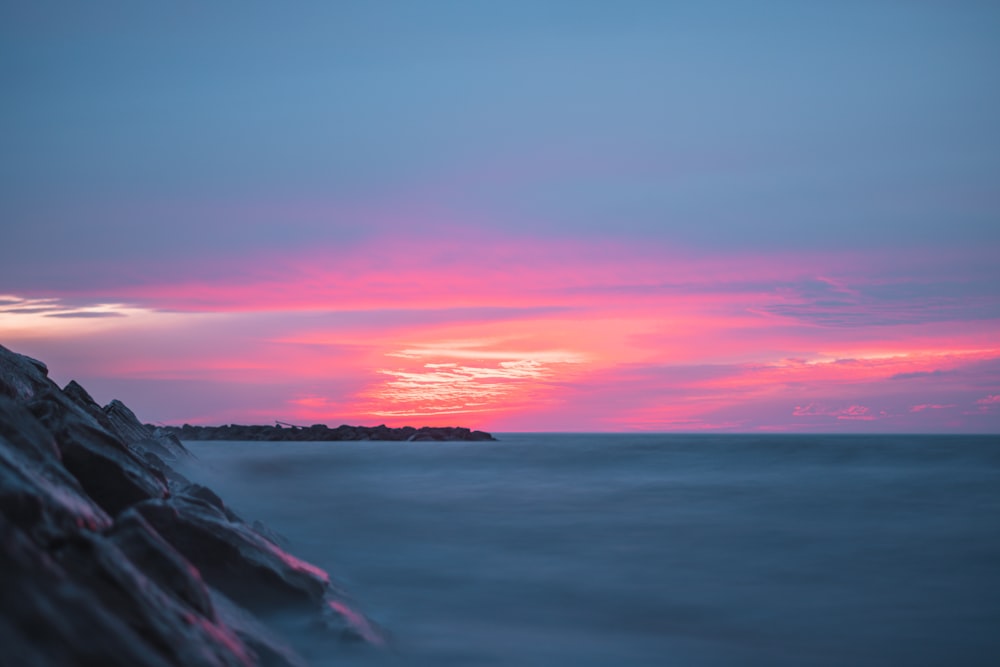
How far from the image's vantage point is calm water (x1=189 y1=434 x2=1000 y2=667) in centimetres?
783

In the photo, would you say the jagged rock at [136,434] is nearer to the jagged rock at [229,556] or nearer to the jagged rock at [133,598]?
the jagged rock at [229,556]

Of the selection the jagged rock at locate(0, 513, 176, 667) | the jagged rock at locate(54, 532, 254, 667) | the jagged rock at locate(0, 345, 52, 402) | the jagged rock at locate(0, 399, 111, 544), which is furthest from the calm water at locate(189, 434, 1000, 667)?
the jagged rock at locate(0, 345, 52, 402)

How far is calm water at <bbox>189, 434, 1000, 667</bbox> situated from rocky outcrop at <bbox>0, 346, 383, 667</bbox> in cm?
78

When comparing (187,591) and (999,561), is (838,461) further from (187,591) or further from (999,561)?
(187,591)

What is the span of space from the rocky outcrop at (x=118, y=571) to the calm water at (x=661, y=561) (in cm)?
78

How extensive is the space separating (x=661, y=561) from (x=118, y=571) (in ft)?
31.6

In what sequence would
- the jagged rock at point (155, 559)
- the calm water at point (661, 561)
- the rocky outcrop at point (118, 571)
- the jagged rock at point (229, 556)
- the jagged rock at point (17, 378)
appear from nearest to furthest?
the rocky outcrop at point (118, 571), the jagged rock at point (155, 559), the jagged rock at point (229, 556), the jagged rock at point (17, 378), the calm water at point (661, 561)

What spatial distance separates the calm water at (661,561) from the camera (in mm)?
7828

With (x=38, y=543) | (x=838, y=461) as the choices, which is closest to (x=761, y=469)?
(x=838, y=461)

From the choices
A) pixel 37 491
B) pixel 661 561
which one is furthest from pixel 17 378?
pixel 661 561

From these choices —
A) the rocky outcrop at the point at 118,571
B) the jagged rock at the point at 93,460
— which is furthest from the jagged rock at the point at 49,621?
the jagged rock at the point at 93,460

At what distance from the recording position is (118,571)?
3512 mm

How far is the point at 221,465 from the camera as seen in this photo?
1019 inches

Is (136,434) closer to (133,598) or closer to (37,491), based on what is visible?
(37,491)
